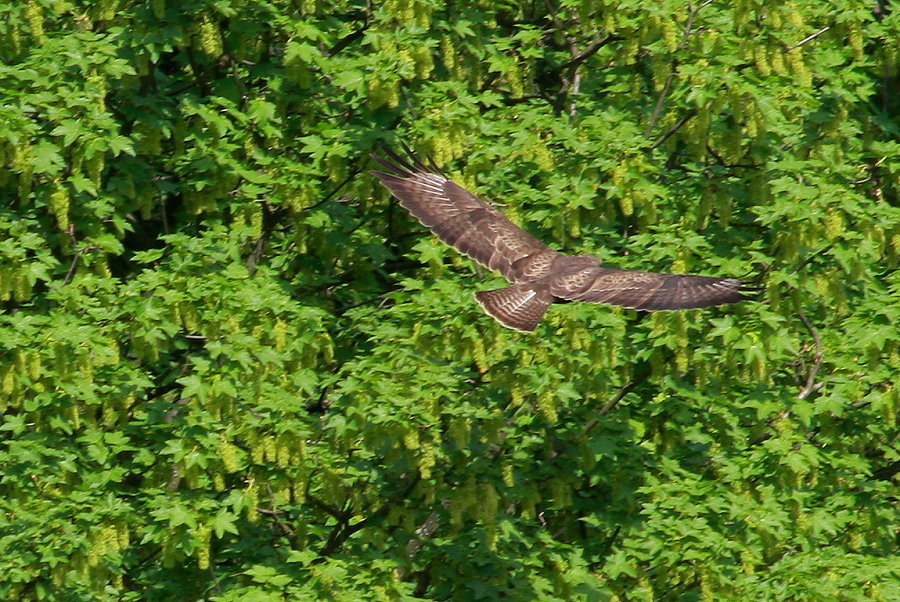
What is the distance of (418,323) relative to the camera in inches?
375

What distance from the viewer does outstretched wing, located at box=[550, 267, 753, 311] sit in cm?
905

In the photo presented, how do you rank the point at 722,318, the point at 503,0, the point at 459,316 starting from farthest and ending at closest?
1. the point at 503,0
2. the point at 722,318
3. the point at 459,316

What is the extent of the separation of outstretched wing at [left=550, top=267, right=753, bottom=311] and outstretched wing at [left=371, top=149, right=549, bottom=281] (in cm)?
39

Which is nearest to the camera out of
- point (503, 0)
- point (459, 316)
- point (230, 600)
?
point (230, 600)

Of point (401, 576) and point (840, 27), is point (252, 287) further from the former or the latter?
point (840, 27)

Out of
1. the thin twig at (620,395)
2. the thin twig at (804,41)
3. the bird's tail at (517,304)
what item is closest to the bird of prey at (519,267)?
the bird's tail at (517,304)

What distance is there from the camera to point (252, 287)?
9.70m

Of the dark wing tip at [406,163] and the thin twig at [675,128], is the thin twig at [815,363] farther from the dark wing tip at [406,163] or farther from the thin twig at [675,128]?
the dark wing tip at [406,163]

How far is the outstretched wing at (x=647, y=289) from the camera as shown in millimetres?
9055

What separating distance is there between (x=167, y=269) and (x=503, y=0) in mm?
3724

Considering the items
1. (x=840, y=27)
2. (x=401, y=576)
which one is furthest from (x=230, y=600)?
(x=840, y=27)

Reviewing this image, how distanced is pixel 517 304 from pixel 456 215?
1.14m

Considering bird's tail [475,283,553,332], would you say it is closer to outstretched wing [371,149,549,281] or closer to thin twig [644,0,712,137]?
outstretched wing [371,149,549,281]

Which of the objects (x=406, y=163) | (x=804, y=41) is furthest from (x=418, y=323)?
(x=804, y=41)
